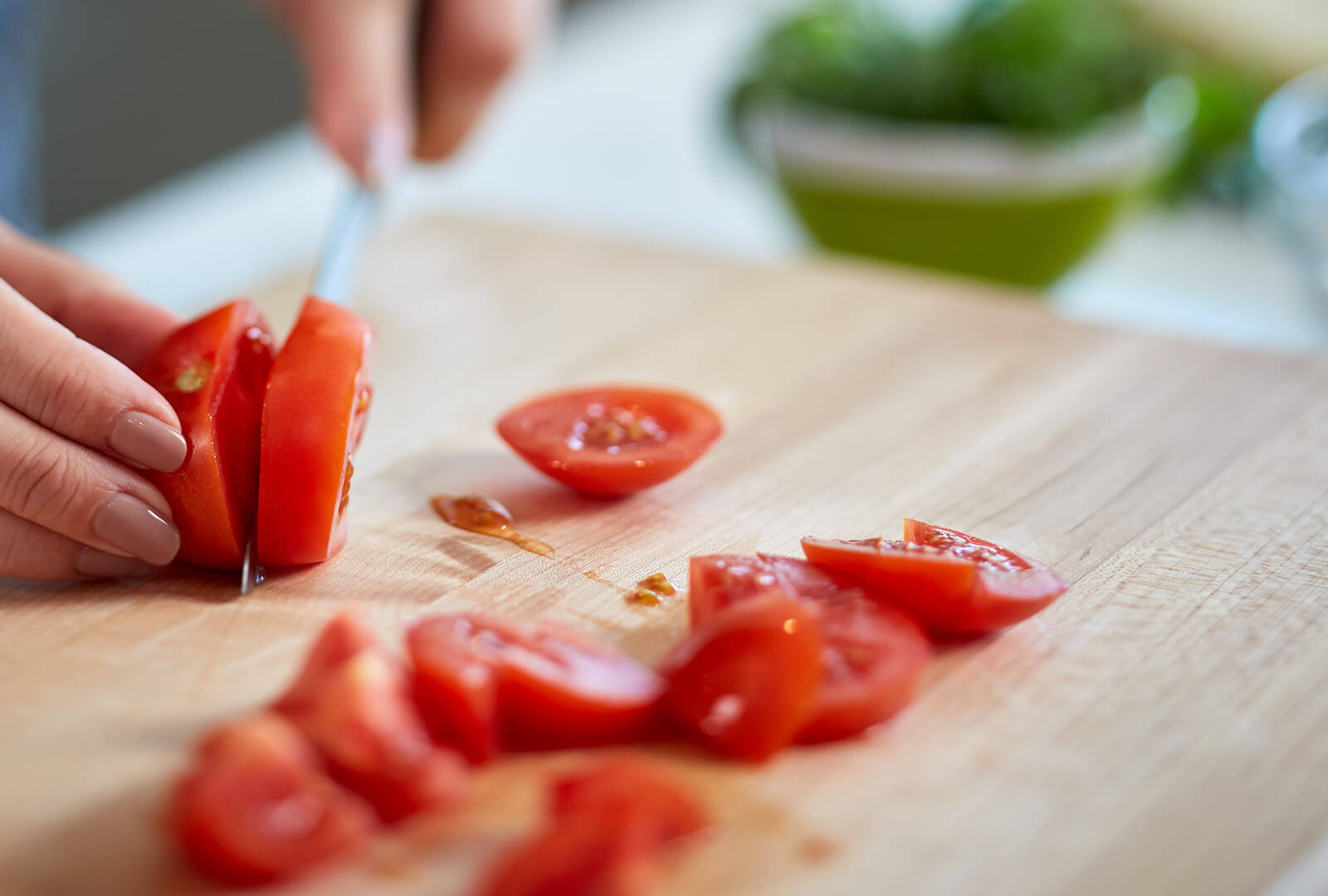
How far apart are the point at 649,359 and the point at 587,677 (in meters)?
0.82

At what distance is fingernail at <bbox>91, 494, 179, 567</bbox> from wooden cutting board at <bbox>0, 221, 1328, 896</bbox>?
5cm

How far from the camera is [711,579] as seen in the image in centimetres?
122

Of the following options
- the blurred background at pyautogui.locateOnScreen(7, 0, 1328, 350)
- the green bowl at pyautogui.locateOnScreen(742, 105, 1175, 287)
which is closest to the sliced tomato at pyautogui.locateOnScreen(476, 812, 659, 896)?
the blurred background at pyautogui.locateOnScreen(7, 0, 1328, 350)

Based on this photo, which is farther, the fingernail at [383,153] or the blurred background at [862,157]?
the blurred background at [862,157]

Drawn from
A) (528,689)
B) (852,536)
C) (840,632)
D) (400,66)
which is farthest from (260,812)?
(400,66)

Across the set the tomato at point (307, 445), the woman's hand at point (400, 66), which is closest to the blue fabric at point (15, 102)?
the woman's hand at point (400, 66)

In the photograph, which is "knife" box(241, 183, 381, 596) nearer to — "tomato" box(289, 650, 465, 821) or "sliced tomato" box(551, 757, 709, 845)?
"tomato" box(289, 650, 465, 821)

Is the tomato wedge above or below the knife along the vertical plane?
below

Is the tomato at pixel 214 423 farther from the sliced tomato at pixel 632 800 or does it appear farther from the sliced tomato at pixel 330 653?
the sliced tomato at pixel 632 800

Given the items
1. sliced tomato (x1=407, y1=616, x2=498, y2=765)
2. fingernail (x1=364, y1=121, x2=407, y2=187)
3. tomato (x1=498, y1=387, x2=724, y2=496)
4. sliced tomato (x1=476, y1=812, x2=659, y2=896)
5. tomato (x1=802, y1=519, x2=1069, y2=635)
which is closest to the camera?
sliced tomato (x1=476, y1=812, x2=659, y2=896)

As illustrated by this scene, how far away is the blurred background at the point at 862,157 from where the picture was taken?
219 cm

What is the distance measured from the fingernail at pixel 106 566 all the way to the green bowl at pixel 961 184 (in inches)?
52.8

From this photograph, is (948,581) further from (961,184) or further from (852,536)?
(961,184)

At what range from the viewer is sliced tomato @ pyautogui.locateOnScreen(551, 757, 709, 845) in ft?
3.03
